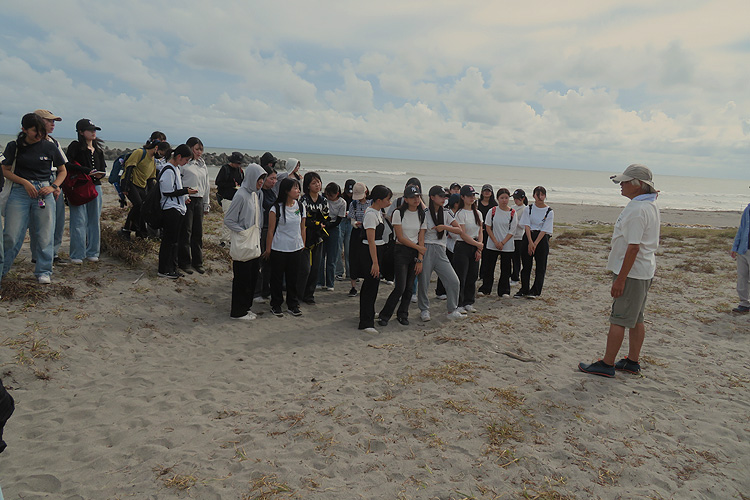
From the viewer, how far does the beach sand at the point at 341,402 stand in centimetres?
325

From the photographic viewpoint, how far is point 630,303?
182 inches

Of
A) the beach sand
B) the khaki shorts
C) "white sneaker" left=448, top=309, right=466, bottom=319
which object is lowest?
the beach sand

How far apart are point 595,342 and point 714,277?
20.9ft

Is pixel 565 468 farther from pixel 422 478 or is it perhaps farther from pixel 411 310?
pixel 411 310

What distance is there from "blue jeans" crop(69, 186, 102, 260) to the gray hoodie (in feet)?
7.89

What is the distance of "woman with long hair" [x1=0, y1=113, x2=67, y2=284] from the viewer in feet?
17.6

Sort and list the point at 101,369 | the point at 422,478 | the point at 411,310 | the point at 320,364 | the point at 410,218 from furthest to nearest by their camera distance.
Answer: the point at 411,310
the point at 410,218
the point at 320,364
the point at 101,369
the point at 422,478

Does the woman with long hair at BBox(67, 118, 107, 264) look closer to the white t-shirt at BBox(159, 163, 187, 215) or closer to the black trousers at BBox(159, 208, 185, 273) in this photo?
the white t-shirt at BBox(159, 163, 187, 215)

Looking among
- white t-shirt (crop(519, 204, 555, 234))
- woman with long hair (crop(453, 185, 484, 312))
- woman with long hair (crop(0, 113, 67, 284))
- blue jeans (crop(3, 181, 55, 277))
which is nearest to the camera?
woman with long hair (crop(0, 113, 67, 284))

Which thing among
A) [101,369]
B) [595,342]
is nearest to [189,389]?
[101,369]

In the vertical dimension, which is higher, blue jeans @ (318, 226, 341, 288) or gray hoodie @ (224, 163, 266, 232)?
gray hoodie @ (224, 163, 266, 232)

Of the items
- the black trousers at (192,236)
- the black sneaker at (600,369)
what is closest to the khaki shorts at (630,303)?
the black sneaker at (600,369)

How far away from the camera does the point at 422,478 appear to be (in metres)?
3.28

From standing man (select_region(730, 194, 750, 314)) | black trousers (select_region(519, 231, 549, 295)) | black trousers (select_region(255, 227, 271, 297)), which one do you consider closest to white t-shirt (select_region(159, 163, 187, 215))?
black trousers (select_region(255, 227, 271, 297))
